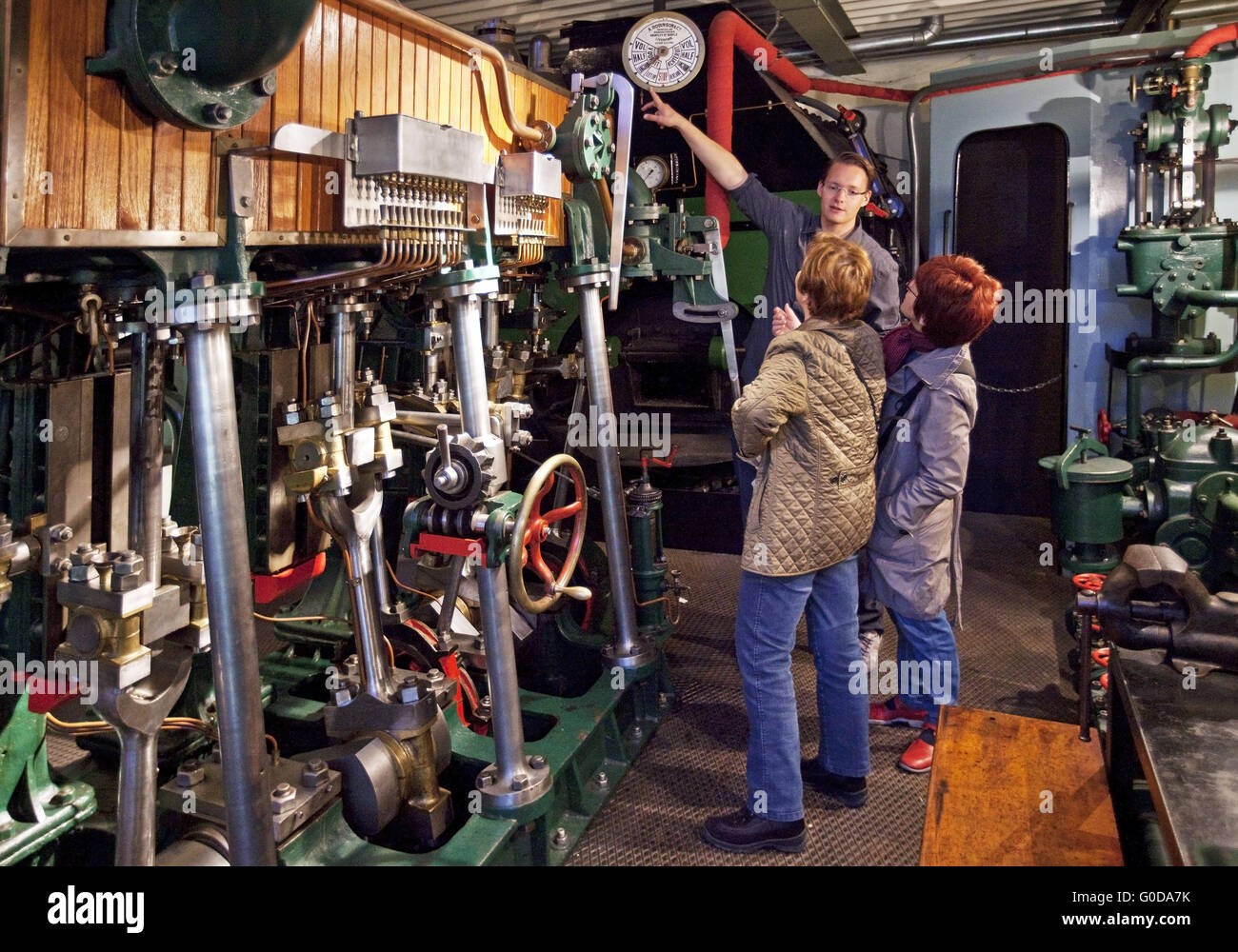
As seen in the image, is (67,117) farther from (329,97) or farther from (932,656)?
(932,656)

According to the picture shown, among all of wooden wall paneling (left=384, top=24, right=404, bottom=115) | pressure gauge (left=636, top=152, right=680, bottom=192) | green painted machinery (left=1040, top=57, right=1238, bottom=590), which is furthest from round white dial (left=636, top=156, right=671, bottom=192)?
wooden wall paneling (left=384, top=24, right=404, bottom=115)

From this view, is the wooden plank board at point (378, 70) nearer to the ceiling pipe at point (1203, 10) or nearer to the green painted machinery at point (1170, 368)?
the green painted machinery at point (1170, 368)

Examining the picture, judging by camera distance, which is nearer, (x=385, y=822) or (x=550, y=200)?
(x=385, y=822)

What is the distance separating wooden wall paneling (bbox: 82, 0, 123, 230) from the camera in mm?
1306

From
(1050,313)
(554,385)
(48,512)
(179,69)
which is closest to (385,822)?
(48,512)

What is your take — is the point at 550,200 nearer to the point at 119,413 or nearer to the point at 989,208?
the point at 119,413

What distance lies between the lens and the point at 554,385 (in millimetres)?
4453

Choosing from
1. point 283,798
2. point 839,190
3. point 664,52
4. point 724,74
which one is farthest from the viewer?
point 724,74

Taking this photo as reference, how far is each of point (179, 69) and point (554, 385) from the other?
3.11 metres

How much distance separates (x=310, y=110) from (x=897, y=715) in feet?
7.99

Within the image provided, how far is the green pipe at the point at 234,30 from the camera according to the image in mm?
1333

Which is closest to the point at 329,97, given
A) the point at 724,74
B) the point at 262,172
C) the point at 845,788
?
the point at 262,172

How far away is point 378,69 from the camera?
1906mm

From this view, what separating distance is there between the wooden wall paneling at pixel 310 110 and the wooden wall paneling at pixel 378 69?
0.17m
